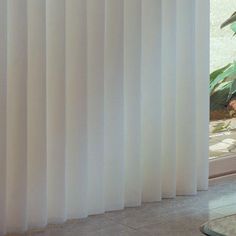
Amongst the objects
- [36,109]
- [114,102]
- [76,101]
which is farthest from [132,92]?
[36,109]

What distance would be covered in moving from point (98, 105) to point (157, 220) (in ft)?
1.45

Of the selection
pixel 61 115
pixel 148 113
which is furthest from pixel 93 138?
pixel 148 113

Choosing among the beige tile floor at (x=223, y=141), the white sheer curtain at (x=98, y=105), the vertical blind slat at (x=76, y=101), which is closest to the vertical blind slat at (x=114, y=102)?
the white sheer curtain at (x=98, y=105)

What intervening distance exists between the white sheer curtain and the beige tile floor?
1.19 ft

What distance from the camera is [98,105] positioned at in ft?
5.78

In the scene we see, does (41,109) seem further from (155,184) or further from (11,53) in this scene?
(155,184)

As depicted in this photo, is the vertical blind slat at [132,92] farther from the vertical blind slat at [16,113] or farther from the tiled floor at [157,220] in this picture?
the vertical blind slat at [16,113]

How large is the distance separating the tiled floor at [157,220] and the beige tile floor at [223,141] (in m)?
0.42

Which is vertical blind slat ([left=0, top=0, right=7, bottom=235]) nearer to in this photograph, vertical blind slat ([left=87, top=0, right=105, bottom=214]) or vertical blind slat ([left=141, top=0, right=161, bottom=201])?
vertical blind slat ([left=87, top=0, right=105, bottom=214])

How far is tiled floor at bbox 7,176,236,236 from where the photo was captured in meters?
1.64

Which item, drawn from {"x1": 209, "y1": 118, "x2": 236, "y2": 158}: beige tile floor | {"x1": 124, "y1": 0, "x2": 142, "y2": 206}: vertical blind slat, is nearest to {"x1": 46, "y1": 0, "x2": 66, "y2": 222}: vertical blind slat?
{"x1": 124, "y1": 0, "x2": 142, "y2": 206}: vertical blind slat

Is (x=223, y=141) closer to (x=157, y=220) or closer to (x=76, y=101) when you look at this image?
(x=157, y=220)

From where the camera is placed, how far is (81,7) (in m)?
1.70

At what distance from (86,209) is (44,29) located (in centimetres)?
63
